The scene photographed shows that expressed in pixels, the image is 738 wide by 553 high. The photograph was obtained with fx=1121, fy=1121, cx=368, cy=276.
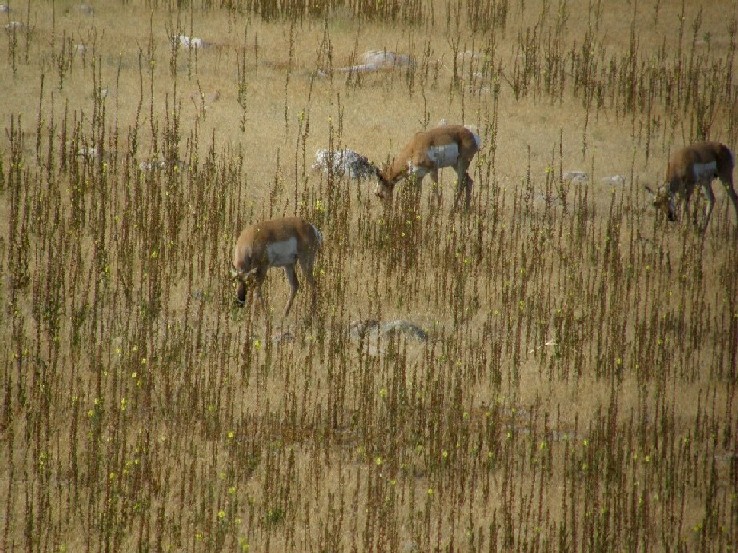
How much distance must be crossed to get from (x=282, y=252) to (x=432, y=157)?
4.38 metres

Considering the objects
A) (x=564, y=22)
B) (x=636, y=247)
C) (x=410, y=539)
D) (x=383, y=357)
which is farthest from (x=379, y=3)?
(x=410, y=539)

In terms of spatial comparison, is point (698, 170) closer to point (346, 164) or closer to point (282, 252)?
point (346, 164)

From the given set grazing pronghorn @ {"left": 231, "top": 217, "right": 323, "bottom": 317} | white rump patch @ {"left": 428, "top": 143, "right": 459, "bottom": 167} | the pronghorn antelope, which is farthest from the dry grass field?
white rump patch @ {"left": 428, "top": 143, "right": 459, "bottom": 167}

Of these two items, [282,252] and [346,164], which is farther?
[346,164]

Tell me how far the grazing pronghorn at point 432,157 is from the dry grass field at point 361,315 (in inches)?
18.1

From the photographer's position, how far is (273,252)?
12.2 metres

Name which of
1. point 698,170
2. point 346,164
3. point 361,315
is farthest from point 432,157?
point 361,315

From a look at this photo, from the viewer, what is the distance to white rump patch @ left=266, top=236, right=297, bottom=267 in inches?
480

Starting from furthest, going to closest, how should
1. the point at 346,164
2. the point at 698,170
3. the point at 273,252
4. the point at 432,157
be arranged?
the point at 698,170, the point at 346,164, the point at 432,157, the point at 273,252

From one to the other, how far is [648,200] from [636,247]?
2777mm

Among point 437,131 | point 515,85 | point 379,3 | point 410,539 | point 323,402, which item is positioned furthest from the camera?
point 379,3

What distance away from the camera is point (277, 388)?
→ 34.0ft

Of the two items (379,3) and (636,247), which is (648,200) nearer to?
(636,247)

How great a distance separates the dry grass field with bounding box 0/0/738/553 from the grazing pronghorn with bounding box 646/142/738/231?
1.56 feet
